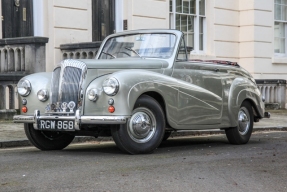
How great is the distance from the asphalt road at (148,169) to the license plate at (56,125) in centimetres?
35

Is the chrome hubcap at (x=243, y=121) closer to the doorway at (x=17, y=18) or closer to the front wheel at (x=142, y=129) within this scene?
the front wheel at (x=142, y=129)

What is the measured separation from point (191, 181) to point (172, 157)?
1999 millimetres

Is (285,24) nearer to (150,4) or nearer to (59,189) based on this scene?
(150,4)

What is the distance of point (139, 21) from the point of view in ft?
61.0

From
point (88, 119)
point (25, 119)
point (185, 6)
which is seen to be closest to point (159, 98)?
point (88, 119)

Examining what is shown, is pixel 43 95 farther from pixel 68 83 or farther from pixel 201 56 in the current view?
pixel 201 56

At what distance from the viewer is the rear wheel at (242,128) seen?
10.9m

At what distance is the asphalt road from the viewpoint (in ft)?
21.1

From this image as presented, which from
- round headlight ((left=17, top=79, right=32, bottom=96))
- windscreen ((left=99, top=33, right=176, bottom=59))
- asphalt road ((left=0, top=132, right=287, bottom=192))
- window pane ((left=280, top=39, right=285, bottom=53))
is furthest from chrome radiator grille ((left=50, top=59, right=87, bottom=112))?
window pane ((left=280, top=39, right=285, bottom=53))

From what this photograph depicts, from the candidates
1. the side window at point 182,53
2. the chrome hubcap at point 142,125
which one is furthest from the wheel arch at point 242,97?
the chrome hubcap at point 142,125

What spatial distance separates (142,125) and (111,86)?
2.20 feet

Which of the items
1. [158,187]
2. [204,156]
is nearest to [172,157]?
[204,156]

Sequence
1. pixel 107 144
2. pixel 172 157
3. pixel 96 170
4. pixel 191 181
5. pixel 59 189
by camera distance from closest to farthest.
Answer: pixel 59 189 → pixel 191 181 → pixel 96 170 → pixel 172 157 → pixel 107 144

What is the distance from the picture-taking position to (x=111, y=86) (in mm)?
8742
